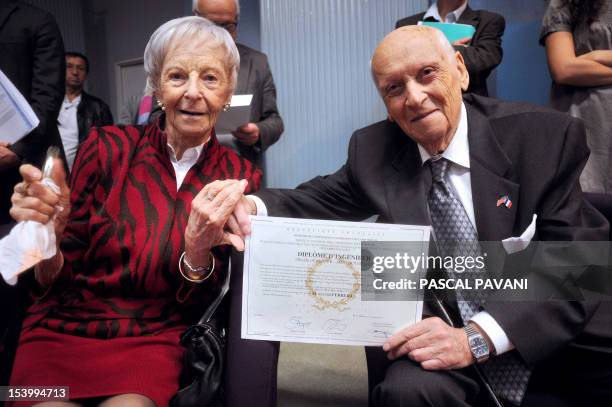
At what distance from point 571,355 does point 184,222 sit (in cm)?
107

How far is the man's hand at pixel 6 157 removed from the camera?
70.9 inches

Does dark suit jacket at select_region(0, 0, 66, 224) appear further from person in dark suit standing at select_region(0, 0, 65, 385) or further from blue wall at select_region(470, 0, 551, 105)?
blue wall at select_region(470, 0, 551, 105)

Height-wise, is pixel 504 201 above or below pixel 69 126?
below

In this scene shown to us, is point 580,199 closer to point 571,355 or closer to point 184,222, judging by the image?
point 571,355

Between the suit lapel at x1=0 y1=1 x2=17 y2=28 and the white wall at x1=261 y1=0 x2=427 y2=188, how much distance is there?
174 centimetres

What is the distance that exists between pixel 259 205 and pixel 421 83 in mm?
561

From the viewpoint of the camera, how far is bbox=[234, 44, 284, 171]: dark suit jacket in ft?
7.88

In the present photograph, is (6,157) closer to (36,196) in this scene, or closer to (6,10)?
(6,10)

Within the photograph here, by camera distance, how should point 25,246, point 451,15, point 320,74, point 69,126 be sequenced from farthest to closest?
1. point 69,126
2. point 320,74
3. point 451,15
4. point 25,246

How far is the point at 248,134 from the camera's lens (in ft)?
7.29

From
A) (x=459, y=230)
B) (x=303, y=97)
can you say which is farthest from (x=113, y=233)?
(x=303, y=97)

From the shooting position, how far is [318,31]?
354 cm

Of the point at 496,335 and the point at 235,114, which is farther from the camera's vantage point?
the point at 235,114

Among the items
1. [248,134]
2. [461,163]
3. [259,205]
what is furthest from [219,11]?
[461,163]
